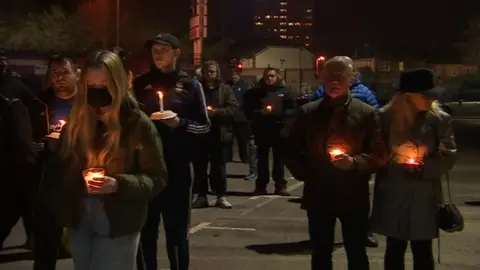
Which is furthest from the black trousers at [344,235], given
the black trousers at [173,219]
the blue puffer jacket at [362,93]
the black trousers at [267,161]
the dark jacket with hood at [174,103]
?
the black trousers at [267,161]

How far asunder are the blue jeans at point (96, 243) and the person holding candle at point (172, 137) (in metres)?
1.59

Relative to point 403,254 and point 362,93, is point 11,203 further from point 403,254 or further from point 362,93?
point 362,93

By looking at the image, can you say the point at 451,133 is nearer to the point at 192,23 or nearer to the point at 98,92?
the point at 98,92

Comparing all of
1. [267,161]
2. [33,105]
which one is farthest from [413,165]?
[267,161]

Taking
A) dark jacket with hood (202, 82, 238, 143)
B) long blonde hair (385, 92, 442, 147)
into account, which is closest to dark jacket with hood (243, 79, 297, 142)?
dark jacket with hood (202, 82, 238, 143)

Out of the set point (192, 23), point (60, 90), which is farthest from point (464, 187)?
point (60, 90)

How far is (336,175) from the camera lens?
213 inches

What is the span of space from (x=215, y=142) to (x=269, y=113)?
1.25m

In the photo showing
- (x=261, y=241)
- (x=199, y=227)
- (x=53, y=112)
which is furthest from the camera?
(x=199, y=227)

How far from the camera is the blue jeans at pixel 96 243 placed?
4.13 meters

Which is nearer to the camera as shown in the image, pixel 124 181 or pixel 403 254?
pixel 124 181

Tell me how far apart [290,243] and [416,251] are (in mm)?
3000

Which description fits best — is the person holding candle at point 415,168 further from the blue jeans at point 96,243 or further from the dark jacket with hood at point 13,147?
the dark jacket with hood at point 13,147

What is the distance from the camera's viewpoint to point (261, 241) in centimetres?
866
